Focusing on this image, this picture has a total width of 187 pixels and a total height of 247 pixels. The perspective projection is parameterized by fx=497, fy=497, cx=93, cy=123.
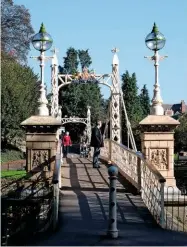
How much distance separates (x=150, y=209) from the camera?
33.0ft

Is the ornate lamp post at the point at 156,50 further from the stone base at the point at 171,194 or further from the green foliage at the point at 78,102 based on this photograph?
the green foliage at the point at 78,102

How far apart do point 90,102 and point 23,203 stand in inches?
2760

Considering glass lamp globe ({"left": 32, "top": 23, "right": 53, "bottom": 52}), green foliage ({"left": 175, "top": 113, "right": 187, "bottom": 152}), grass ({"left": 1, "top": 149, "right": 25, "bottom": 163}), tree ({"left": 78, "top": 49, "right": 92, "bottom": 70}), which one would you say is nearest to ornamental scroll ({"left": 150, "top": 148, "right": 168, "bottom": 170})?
glass lamp globe ({"left": 32, "top": 23, "right": 53, "bottom": 52})

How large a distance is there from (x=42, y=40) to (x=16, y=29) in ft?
136

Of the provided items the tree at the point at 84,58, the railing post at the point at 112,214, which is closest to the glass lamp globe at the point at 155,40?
the railing post at the point at 112,214

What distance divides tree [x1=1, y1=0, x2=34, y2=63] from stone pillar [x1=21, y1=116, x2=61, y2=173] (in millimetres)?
40761

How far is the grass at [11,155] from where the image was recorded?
45406mm

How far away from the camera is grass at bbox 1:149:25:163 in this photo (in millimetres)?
45406

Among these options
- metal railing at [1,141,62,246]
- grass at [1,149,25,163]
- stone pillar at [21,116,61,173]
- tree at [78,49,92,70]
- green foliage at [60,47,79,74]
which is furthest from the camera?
tree at [78,49,92,70]

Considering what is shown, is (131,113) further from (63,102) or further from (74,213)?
(74,213)

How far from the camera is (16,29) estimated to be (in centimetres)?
5353

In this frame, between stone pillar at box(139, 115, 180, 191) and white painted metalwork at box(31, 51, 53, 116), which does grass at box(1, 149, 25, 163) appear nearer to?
white painted metalwork at box(31, 51, 53, 116)

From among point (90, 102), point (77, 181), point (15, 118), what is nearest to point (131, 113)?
point (90, 102)

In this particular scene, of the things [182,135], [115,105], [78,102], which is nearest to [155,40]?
[115,105]
